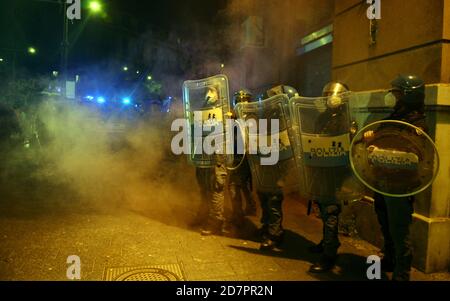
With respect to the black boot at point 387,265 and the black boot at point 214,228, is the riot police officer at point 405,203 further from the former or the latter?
the black boot at point 214,228

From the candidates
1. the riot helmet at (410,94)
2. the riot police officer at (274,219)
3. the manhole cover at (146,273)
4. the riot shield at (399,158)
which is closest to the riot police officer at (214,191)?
the riot police officer at (274,219)

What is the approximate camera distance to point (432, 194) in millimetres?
4113

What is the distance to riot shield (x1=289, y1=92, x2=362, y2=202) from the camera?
399 centimetres

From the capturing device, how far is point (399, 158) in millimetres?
3479

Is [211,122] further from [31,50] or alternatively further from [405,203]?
[31,50]

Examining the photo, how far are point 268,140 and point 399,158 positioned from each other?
1.57m

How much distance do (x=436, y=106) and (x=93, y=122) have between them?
63.8 feet

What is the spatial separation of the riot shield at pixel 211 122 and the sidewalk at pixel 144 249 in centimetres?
113

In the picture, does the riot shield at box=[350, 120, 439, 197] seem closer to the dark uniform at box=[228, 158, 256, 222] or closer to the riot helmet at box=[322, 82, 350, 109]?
the riot helmet at box=[322, 82, 350, 109]

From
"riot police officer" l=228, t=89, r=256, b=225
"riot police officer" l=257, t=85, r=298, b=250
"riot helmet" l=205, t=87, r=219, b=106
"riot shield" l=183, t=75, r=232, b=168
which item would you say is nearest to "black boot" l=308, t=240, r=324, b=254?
"riot police officer" l=257, t=85, r=298, b=250

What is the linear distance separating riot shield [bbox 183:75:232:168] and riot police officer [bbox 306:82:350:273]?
1.48m

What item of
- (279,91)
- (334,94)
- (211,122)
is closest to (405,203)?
(334,94)

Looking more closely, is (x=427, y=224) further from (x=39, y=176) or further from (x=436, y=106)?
(x=39, y=176)
